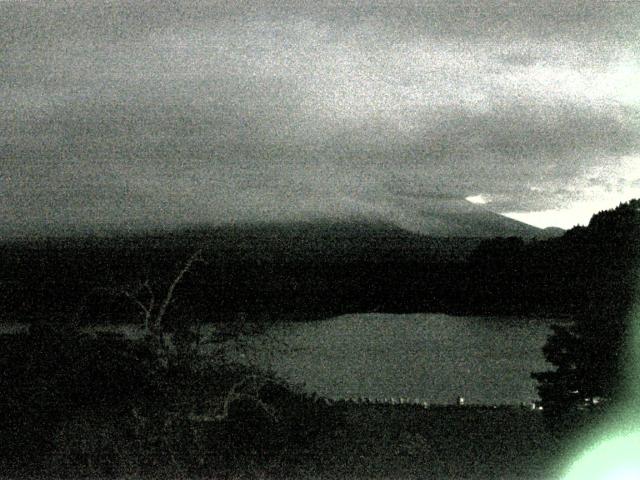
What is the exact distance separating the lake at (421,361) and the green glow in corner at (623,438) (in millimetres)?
3789

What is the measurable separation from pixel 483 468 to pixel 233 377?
101 inches

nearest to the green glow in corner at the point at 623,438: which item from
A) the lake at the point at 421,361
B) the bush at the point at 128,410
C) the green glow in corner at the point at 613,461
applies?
the green glow in corner at the point at 613,461

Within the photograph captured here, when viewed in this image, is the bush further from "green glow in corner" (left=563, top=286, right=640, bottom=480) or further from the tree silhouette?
"green glow in corner" (left=563, top=286, right=640, bottom=480)

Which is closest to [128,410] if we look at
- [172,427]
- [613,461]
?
[172,427]

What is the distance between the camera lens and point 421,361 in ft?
34.1

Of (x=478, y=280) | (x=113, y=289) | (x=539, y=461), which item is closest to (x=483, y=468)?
(x=539, y=461)

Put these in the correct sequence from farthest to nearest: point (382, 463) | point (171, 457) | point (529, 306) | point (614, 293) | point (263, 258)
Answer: point (529, 306)
point (263, 258)
point (382, 463)
point (171, 457)
point (614, 293)

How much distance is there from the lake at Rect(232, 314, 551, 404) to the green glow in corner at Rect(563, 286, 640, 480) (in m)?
3.79

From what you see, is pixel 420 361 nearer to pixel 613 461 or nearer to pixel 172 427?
pixel 172 427

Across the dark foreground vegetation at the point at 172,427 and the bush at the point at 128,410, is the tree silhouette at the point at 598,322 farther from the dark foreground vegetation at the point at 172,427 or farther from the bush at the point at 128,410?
the bush at the point at 128,410

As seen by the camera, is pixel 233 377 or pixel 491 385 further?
pixel 491 385

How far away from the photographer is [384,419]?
8.27 meters

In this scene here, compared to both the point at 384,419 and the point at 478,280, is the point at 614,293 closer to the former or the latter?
the point at 384,419

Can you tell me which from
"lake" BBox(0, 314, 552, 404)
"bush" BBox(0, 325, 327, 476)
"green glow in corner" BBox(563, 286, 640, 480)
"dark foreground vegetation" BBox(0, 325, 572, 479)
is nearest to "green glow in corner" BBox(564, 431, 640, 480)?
"green glow in corner" BBox(563, 286, 640, 480)
